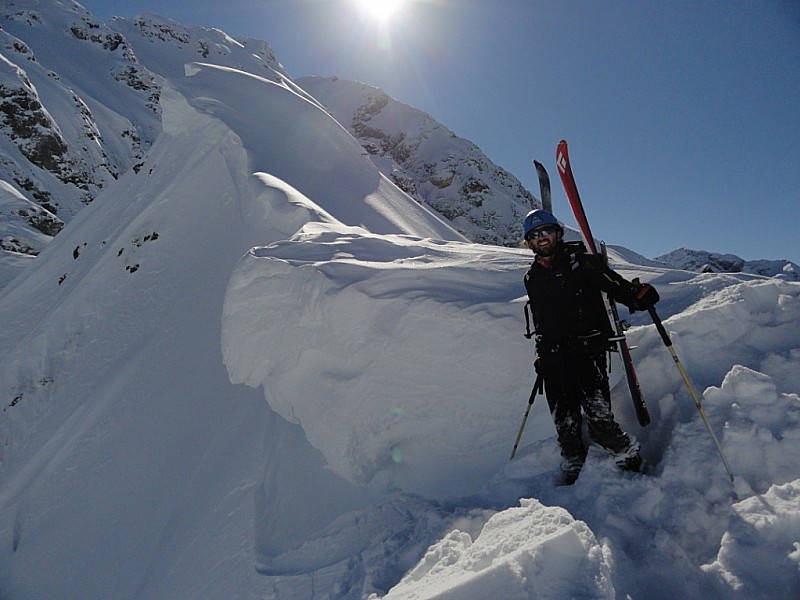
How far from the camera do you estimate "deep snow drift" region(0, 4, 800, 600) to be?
2.53 meters

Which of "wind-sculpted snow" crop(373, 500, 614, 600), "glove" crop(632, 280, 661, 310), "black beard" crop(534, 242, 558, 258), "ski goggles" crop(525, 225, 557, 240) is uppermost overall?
"ski goggles" crop(525, 225, 557, 240)

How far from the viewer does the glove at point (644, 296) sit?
315cm

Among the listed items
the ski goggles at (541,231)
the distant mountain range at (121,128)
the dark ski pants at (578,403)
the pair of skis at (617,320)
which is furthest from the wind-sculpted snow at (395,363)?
the distant mountain range at (121,128)

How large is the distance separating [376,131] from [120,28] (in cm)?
4742

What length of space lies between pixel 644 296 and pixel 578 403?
99 centimetres

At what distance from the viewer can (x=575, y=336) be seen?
3.39 meters

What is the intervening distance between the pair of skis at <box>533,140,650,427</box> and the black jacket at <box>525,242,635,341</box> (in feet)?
0.60

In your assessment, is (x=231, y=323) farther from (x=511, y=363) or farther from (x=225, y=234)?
(x=225, y=234)

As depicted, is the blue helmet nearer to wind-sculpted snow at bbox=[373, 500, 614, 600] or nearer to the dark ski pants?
the dark ski pants

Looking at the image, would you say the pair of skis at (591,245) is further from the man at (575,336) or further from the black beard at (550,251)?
the black beard at (550,251)

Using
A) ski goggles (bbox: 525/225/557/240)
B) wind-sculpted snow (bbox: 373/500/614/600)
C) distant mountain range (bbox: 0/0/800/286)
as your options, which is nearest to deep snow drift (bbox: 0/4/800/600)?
wind-sculpted snow (bbox: 373/500/614/600)

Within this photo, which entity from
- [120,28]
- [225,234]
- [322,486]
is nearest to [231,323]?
[322,486]

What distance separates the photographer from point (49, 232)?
25.9 m

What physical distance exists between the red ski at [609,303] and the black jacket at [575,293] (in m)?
0.24
